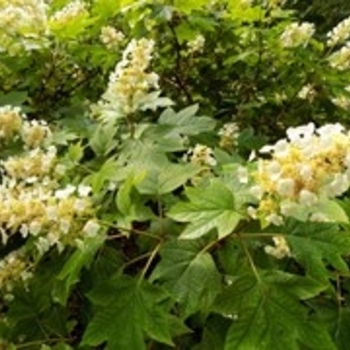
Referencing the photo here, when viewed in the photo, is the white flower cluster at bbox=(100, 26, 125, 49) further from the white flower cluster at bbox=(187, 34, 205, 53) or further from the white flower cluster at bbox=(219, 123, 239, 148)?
the white flower cluster at bbox=(219, 123, 239, 148)

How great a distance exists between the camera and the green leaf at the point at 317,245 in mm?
1729

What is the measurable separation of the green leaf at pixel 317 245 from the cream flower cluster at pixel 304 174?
102mm

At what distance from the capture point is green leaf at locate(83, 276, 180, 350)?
1742mm

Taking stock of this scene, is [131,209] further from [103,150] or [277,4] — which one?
[277,4]

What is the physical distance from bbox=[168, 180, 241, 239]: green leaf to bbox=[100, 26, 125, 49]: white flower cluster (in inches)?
53.7

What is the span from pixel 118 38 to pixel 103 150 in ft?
3.02

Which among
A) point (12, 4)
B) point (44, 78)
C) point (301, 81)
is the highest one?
point (12, 4)

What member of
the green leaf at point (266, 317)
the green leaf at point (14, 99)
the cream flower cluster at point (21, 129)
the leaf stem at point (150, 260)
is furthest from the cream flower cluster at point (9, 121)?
the green leaf at point (266, 317)

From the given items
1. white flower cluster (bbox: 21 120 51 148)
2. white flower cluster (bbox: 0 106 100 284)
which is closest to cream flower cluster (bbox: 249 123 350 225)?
white flower cluster (bbox: 0 106 100 284)

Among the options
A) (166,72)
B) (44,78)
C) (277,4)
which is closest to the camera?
(44,78)

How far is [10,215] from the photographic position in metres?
1.75

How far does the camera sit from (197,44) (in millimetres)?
3316

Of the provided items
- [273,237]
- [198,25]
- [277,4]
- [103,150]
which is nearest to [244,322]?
[273,237]

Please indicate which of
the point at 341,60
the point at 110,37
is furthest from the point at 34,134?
the point at 341,60
